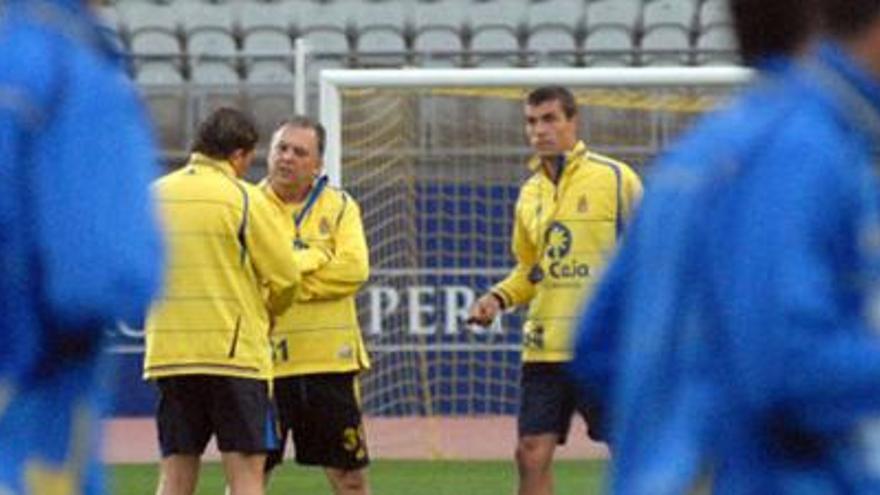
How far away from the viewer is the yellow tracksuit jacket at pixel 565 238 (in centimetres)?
1080

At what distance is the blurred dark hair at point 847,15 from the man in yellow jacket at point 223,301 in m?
6.49

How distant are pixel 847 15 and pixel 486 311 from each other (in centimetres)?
760

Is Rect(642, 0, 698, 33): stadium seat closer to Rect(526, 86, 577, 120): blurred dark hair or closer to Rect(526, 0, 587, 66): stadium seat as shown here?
Rect(526, 0, 587, 66): stadium seat

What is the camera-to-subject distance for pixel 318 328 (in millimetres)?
11008

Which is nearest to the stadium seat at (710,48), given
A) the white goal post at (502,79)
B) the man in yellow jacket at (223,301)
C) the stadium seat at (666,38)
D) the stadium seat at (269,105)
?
the stadium seat at (666,38)

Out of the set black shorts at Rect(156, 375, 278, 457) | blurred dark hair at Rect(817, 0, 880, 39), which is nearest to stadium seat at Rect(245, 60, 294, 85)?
black shorts at Rect(156, 375, 278, 457)

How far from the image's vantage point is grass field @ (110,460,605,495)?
13969mm

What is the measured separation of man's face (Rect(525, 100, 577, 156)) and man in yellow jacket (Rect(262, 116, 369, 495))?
0.88 meters

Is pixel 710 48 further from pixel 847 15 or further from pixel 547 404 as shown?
pixel 847 15

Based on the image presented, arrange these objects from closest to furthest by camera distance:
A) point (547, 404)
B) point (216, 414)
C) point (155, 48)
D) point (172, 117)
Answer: point (216, 414) → point (547, 404) → point (172, 117) → point (155, 48)

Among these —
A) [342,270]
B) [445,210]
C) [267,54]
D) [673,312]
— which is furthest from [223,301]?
[267,54]

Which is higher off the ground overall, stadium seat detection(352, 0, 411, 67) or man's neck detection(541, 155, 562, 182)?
stadium seat detection(352, 0, 411, 67)

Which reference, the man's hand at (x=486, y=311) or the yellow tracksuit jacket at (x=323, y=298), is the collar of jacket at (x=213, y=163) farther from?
the man's hand at (x=486, y=311)

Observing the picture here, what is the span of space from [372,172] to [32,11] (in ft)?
42.0
